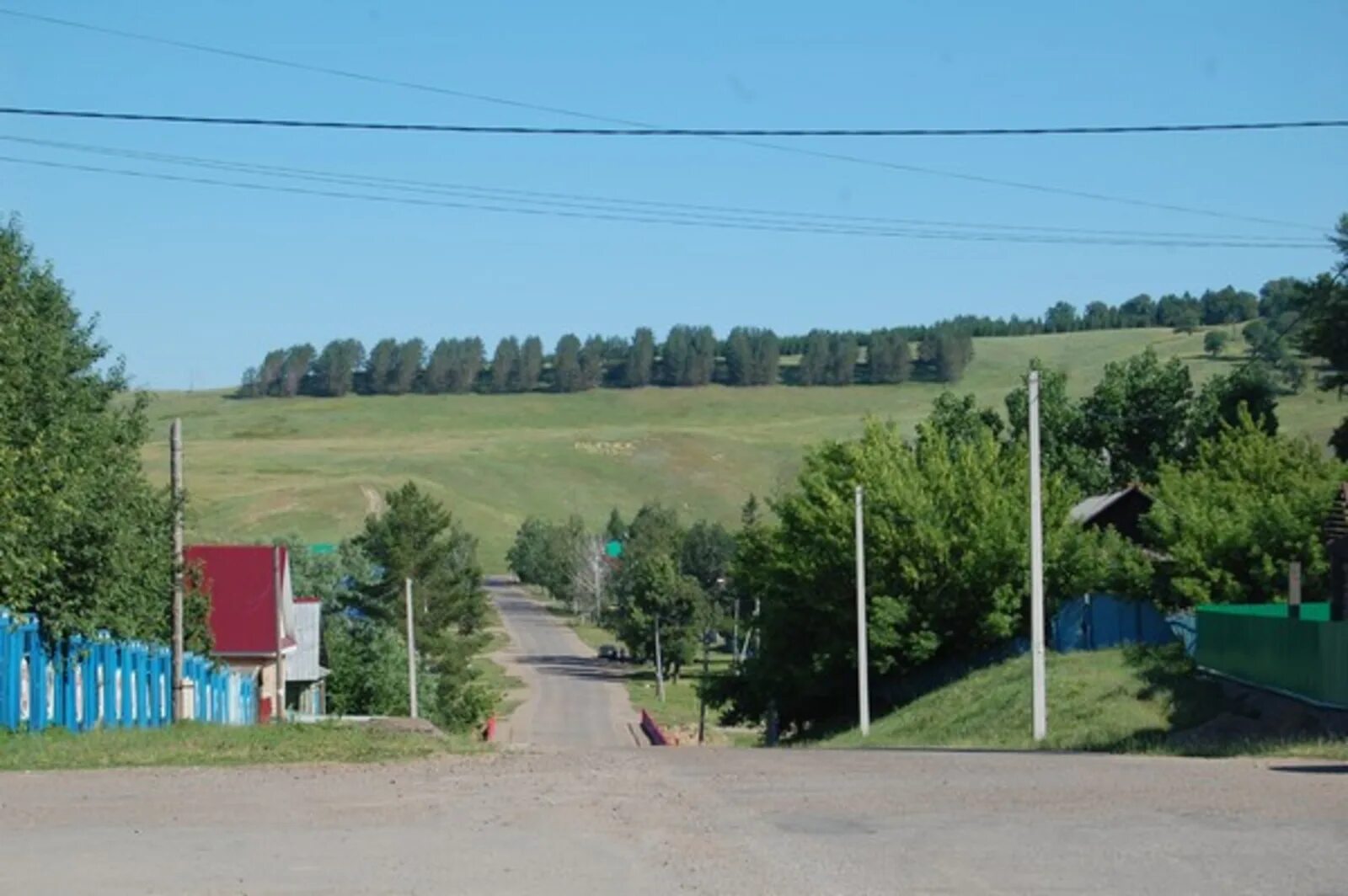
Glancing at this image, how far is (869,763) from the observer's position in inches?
869

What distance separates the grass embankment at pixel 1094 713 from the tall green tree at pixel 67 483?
52.4 feet

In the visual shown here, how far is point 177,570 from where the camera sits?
3581 cm

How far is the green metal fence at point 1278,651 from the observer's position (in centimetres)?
3158

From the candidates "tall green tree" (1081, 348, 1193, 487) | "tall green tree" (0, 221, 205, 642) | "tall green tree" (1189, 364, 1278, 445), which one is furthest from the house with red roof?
"tall green tree" (1081, 348, 1193, 487)

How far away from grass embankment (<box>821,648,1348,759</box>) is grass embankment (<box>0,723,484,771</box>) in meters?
10.9

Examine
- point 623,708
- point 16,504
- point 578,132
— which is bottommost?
point 623,708

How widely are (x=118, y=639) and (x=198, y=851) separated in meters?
26.7

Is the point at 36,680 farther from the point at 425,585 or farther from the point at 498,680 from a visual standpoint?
the point at 498,680

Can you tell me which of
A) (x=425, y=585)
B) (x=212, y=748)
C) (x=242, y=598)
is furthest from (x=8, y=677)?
(x=425, y=585)

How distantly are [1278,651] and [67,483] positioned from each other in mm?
22229

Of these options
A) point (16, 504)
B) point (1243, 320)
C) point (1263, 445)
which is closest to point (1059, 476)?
point (1263, 445)

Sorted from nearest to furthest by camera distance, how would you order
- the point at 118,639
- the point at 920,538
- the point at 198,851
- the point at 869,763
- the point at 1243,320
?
the point at 198,851, the point at 869,763, the point at 118,639, the point at 920,538, the point at 1243,320

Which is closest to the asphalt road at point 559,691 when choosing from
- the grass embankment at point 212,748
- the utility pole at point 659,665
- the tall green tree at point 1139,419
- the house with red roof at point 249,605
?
the utility pole at point 659,665

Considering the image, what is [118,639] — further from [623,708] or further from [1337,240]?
[623,708]
